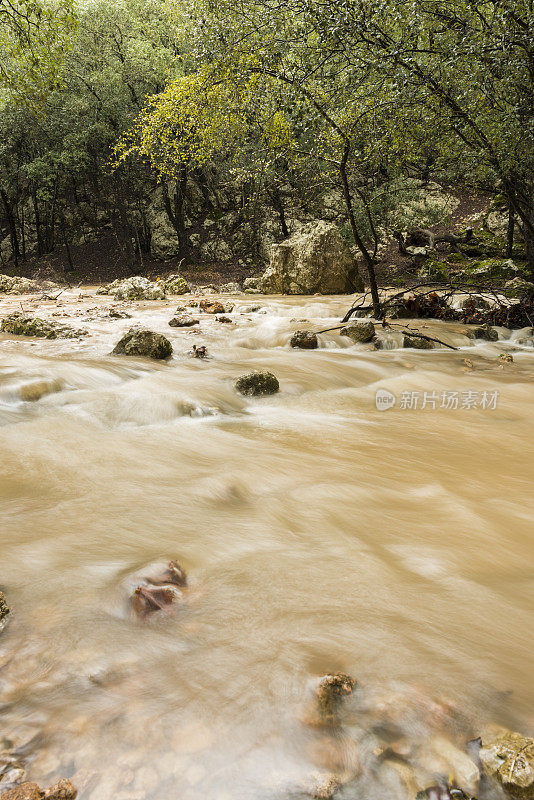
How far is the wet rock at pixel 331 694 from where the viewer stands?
1.24 m

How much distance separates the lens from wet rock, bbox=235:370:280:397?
5.35m

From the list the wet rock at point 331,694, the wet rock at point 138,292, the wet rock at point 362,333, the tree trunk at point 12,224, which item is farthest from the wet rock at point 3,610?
the tree trunk at point 12,224

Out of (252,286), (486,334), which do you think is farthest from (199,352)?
(252,286)

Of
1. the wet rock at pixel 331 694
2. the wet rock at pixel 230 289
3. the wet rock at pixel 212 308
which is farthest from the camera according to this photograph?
the wet rock at pixel 230 289

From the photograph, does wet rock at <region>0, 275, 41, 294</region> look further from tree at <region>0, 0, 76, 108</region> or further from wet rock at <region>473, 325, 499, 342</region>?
wet rock at <region>473, 325, 499, 342</region>

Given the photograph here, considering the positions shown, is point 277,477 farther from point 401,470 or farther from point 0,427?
point 0,427

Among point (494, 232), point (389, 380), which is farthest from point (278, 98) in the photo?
point (494, 232)

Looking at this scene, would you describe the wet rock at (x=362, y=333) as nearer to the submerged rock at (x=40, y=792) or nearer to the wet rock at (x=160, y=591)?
the wet rock at (x=160, y=591)

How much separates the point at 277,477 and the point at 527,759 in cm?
215

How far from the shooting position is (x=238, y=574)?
194cm

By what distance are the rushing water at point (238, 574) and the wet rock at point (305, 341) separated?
11.7ft

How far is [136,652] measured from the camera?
4.79 ft

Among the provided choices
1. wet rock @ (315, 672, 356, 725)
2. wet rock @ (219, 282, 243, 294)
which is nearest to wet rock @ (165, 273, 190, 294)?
wet rock @ (219, 282, 243, 294)

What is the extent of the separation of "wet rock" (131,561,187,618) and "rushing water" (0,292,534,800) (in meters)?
0.06
